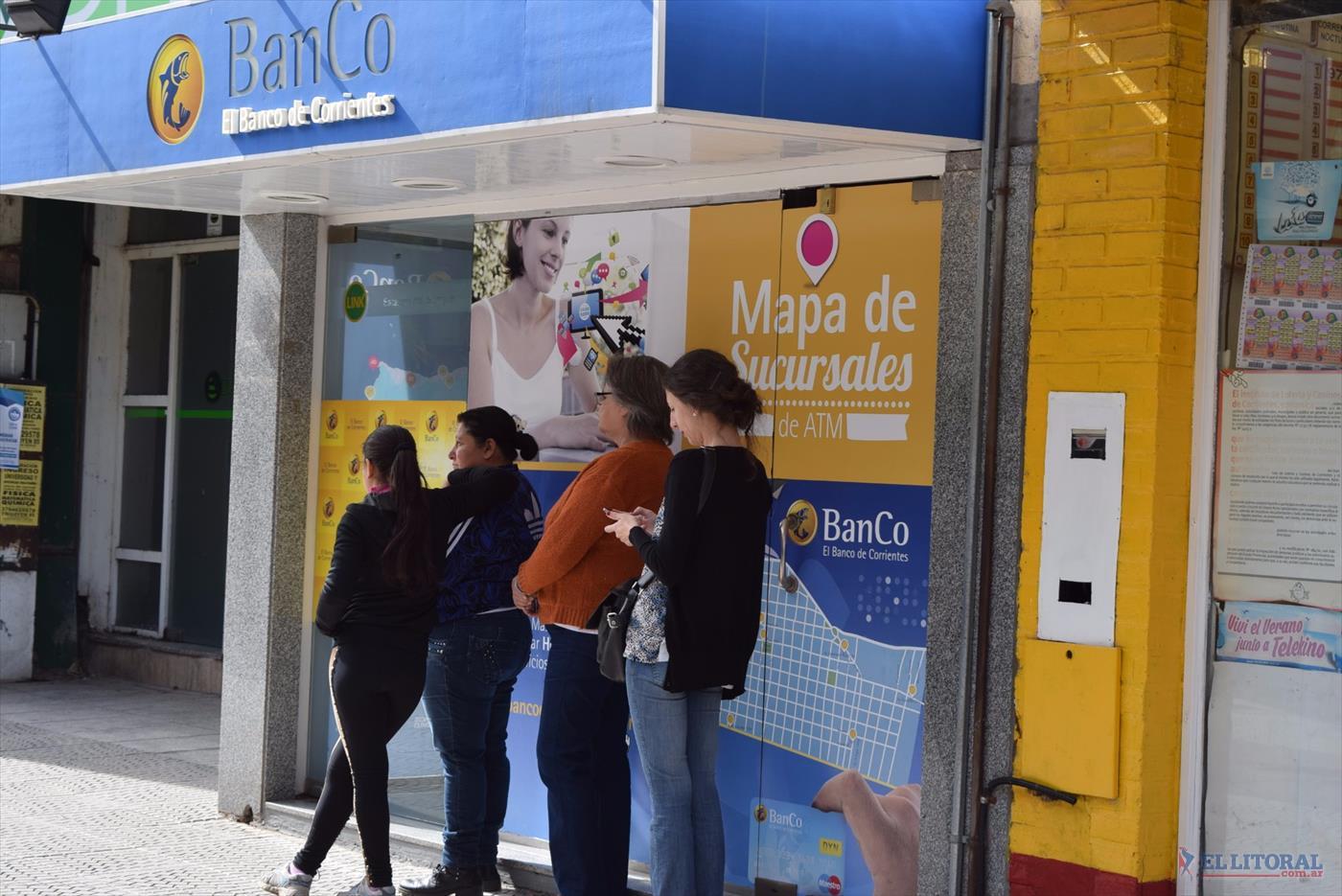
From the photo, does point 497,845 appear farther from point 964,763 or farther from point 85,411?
point 85,411

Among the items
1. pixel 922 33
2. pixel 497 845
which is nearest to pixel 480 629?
pixel 497 845

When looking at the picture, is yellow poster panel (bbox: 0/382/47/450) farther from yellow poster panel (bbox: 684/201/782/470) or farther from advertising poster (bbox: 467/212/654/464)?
yellow poster panel (bbox: 684/201/782/470)

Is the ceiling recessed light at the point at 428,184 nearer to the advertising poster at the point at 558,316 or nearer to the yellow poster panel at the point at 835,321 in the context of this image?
the advertising poster at the point at 558,316

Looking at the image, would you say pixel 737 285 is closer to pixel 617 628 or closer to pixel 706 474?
pixel 706 474

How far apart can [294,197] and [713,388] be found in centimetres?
281

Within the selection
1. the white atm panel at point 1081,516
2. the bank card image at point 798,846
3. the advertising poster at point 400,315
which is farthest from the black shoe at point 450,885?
the white atm panel at point 1081,516

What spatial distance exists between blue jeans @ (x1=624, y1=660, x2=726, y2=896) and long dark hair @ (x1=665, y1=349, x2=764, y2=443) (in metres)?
0.80

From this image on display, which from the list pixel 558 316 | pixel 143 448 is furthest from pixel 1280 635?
pixel 143 448

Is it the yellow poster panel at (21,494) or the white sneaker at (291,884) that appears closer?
the white sneaker at (291,884)

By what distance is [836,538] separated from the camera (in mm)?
5562

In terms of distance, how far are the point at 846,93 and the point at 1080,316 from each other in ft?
3.19

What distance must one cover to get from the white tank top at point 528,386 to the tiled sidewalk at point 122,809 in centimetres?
195

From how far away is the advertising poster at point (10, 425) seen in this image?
11.5 meters

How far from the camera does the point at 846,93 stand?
4852 millimetres
